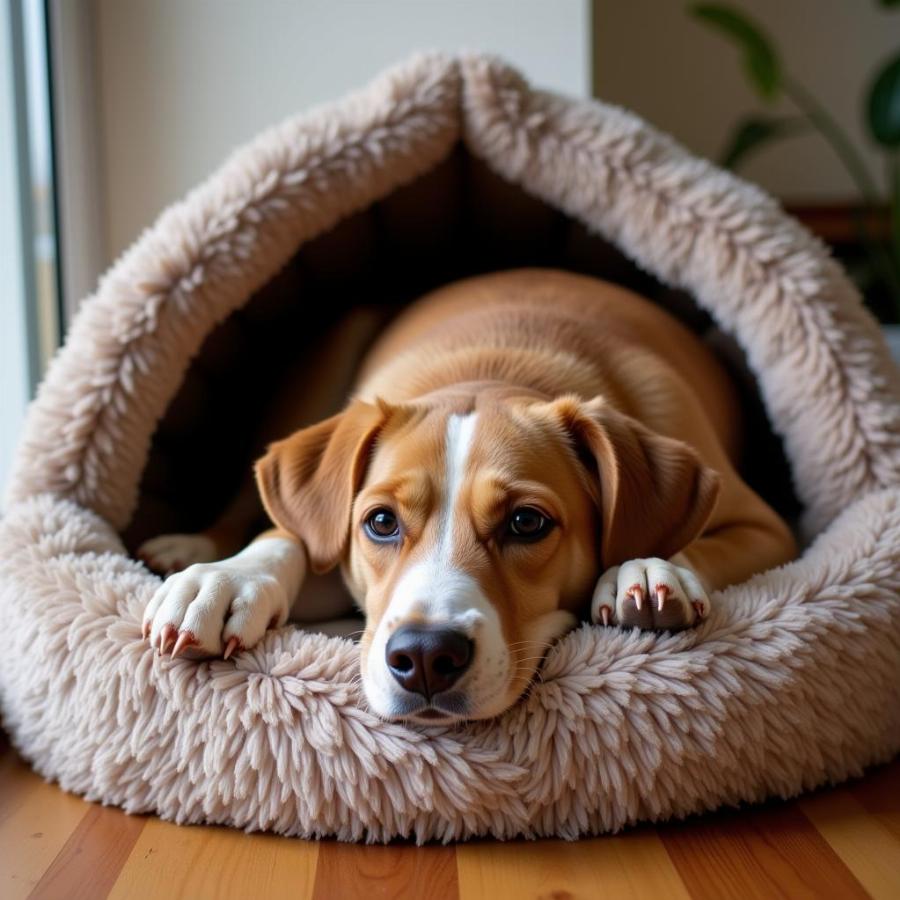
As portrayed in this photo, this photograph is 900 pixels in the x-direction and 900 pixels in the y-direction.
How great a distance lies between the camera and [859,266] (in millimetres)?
5199

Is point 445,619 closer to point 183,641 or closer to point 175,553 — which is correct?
point 183,641

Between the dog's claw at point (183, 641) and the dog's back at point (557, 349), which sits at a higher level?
the dog's back at point (557, 349)

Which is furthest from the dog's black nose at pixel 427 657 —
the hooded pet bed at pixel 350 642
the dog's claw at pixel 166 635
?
the dog's claw at pixel 166 635

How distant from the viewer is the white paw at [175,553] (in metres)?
2.37

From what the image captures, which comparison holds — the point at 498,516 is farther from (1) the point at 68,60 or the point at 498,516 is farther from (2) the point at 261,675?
(1) the point at 68,60

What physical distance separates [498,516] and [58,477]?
1.03 metres

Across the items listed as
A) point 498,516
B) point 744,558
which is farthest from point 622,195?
point 498,516

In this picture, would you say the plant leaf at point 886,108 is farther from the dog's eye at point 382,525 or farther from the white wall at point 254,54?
the dog's eye at point 382,525

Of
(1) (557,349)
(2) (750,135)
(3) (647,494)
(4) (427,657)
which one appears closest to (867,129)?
(2) (750,135)

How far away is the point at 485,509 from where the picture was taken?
1889mm

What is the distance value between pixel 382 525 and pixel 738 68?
4.06m

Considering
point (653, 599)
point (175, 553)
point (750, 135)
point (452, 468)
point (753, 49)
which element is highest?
point (753, 49)

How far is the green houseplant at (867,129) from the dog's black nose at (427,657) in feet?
11.1

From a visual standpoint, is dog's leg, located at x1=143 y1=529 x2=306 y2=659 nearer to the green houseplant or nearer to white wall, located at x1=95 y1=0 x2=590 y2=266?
white wall, located at x1=95 y1=0 x2=590 y2=266
